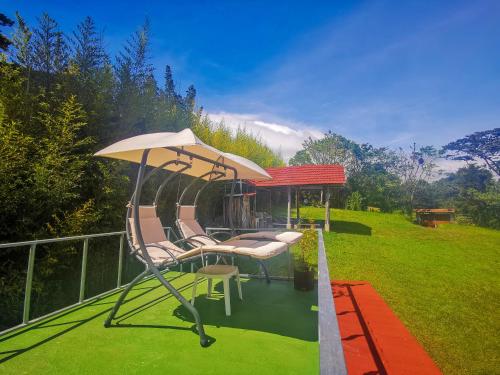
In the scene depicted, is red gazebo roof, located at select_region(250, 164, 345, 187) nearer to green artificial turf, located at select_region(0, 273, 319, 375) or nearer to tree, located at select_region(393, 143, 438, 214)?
green artificial turf, located at select_region(0, 273, 319, 375)

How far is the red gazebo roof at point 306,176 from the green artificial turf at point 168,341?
10.6m

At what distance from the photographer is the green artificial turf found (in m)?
2.03

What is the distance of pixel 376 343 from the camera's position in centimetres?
375

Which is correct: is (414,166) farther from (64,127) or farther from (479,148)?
(64,127)

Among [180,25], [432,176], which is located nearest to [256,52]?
[180,25]

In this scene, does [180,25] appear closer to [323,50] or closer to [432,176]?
[323,50]

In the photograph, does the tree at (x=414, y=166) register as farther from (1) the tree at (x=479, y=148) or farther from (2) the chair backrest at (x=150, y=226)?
(2) the chair backrest at (x=150, y=226)

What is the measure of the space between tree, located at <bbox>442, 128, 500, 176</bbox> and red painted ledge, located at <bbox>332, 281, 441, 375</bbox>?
36350 mm

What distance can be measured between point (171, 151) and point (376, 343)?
12.5 feet

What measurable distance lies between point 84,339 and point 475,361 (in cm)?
586

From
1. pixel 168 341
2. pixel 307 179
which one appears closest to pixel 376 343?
pixel 168 341

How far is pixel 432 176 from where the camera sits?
29.5m

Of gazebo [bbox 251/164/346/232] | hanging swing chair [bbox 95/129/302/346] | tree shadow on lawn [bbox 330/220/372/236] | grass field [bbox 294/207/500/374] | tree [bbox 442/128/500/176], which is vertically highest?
tree [bbox 442/128/500/176]

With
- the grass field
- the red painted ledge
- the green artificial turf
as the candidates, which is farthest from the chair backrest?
the grass field
